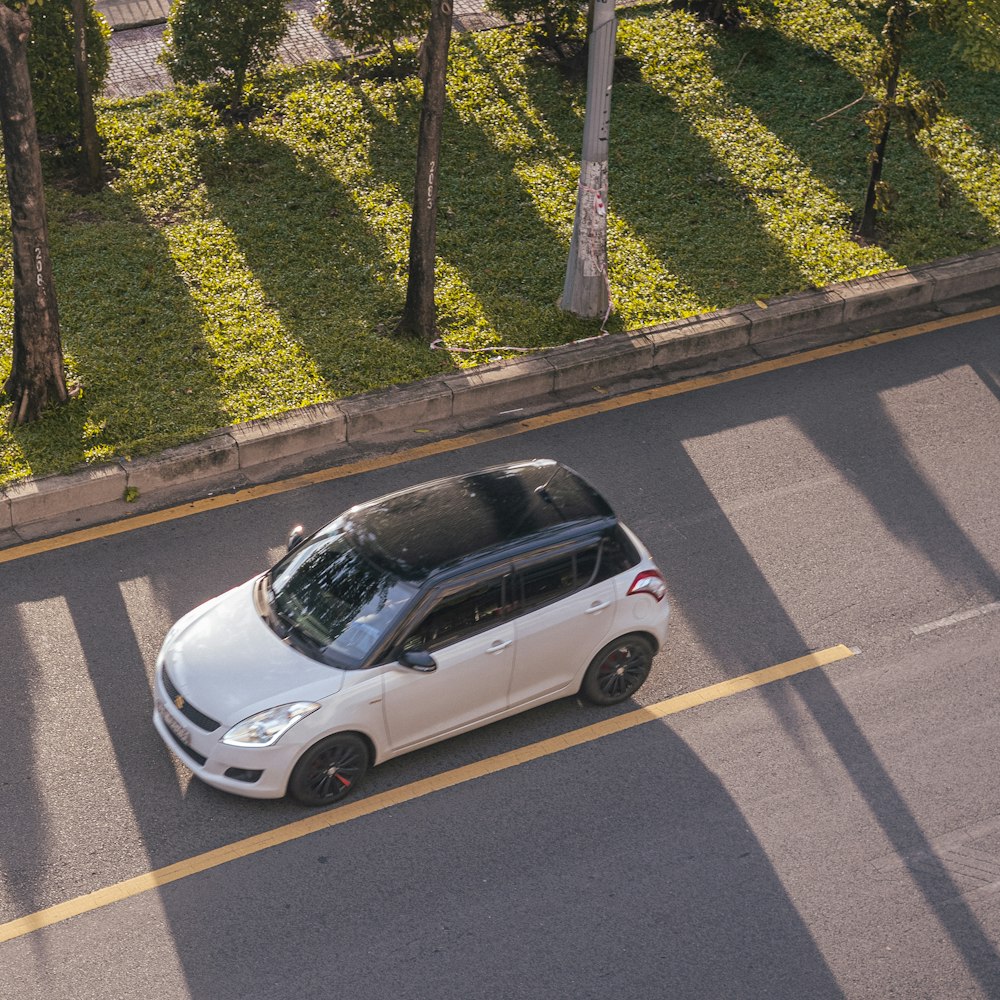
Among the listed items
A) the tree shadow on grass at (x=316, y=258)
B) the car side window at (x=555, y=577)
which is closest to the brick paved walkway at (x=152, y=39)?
the tree shadow on grass at (x=316, y=258)

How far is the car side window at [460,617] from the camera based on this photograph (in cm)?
787

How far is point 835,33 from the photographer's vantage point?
61.2 ft

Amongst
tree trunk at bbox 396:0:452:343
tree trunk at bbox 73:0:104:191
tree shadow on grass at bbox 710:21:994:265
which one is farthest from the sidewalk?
tree trunk at bbox 73:0:104:191

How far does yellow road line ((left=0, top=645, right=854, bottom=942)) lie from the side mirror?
843 millimetres

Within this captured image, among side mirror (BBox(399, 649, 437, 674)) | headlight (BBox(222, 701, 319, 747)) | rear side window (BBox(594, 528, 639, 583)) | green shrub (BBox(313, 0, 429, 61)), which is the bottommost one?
headlight (BBox(222, 701, 319, 747))

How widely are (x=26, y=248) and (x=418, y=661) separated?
529 centimetres

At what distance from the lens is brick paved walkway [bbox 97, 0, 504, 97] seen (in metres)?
17.0

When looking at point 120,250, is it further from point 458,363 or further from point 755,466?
point 755,466

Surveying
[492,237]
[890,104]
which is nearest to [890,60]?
[890,104]

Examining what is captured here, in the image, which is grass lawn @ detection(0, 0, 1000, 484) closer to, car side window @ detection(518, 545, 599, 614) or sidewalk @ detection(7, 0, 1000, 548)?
sidewalk @ detection(7, 0, 1000, 548)

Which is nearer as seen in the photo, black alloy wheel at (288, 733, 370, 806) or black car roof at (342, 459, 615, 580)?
black alloy wheel at (288, 733, 370, 806)

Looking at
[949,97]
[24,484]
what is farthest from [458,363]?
[949,97]

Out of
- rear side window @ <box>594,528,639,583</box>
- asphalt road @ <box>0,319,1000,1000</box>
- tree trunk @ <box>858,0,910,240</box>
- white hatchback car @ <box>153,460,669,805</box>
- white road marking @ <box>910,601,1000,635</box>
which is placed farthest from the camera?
tree trunk @ <box>858,0,910,240</box>

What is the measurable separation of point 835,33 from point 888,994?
15132 mm
